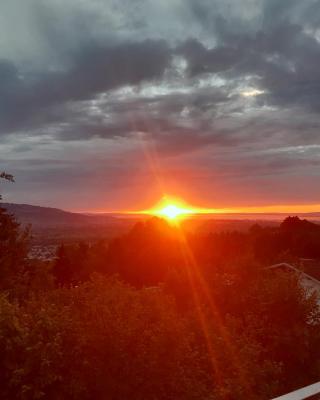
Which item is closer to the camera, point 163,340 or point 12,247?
point 163,340

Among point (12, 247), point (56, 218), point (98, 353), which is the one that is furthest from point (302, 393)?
point (56, 218)

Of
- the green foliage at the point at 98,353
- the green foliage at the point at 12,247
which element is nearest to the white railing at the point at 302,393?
the green foliage at the point at 98,353

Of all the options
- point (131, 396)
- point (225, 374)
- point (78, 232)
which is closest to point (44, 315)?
point (131, 396)

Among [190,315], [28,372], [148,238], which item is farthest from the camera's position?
[148,238]

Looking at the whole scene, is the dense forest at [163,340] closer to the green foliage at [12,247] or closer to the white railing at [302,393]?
the white railing at [302,393]

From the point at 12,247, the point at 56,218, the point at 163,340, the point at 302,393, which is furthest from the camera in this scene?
the point at 56,218

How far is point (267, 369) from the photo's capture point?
1466 centimetres

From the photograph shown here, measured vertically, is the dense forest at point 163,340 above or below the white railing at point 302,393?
below

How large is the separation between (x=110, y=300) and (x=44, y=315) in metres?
1.96

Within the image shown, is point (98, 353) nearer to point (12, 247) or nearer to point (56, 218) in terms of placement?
point (12, 247)

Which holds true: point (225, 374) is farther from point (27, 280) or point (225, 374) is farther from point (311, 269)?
point (311, 269)

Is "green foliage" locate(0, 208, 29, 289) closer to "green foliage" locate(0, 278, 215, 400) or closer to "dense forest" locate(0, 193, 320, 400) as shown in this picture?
"dense forest" locate(0, 193, 320, 400)

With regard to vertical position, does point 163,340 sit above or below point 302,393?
below

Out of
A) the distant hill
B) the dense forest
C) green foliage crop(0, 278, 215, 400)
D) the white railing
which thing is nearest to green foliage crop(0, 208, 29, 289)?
the dense forest
